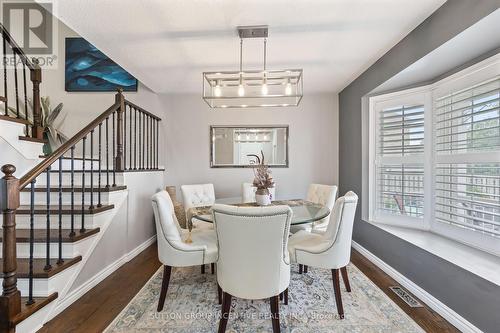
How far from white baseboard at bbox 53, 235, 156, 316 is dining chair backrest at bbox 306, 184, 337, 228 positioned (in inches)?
95.4

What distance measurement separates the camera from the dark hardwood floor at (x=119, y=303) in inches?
69.0

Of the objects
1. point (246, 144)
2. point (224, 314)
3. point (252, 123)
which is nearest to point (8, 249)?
point (224, 314)

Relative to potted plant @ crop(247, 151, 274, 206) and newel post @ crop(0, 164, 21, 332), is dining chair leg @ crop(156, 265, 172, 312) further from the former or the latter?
potted plant @ crop(247, 151, 274, 206)

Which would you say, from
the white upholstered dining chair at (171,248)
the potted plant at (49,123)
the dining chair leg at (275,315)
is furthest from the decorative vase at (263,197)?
the potted plant at (49,123)

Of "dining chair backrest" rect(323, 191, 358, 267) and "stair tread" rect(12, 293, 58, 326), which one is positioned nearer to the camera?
"stair tread" rect(12, 293, 58, 326)

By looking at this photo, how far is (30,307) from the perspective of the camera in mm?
1511

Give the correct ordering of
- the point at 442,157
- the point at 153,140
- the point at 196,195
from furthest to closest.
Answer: the point at 153,140 < the point at 196,195 < the point at 442,157

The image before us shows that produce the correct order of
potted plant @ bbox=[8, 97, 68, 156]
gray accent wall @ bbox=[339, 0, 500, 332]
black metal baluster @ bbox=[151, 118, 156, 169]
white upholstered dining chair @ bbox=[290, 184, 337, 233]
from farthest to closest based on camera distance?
1. black metal baluster @ bbox=[151, 118, 156, 169]
2. potted plant @ bbox=[8, 97, 68, 156]
3. white upholstered dining chair @ bbox=[290, 184, 337, 233]
4. gray accent wall @ bbox=[339, 0, 500, 332]

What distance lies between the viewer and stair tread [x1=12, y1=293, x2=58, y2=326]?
143cm

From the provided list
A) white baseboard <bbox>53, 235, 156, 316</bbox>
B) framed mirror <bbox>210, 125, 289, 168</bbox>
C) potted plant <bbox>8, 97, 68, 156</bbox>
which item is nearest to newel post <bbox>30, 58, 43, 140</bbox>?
potted plant <bbox>8, 97, 68, 156</bbox>

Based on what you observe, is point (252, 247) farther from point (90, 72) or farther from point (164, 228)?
point (90, 72)

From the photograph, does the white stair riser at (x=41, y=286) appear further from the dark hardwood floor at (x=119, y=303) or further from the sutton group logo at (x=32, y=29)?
the sutton group logo at (x=32, y=29)

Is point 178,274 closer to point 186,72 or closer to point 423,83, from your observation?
point 186,72

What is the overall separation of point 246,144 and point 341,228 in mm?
2455
